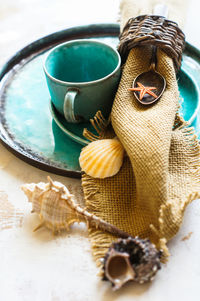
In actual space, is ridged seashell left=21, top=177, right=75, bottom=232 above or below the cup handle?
below

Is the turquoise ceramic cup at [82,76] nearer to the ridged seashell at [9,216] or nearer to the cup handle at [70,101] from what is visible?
the cup handle at [70,101]

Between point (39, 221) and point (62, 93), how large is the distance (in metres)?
0.20

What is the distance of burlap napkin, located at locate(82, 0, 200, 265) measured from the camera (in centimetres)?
41

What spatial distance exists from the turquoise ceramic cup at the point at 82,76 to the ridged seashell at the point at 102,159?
7 centimetres

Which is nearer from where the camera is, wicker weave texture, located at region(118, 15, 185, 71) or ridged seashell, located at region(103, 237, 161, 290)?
ridged seashell, located at region(103, 237, 161, 290)

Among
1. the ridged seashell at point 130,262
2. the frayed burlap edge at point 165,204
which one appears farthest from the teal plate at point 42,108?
the ridged seashell at point 130,262

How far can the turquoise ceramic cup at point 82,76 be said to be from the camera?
0.48 metres

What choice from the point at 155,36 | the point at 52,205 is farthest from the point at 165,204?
the point at 155,36

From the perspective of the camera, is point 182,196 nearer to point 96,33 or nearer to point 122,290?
point 122,290

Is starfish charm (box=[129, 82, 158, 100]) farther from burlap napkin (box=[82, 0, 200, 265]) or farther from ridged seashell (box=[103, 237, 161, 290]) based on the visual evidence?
ridged seashell (box=[103, 237, 161, 290])

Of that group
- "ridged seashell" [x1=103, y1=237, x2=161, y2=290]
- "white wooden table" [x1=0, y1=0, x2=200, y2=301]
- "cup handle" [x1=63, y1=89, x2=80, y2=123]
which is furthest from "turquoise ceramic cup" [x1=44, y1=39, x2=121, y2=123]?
"ridged seashell" [x1=103, y1=237, x2=161, y2=290]

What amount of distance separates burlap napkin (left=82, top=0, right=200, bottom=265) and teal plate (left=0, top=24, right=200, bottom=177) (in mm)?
57

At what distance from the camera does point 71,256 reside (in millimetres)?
417

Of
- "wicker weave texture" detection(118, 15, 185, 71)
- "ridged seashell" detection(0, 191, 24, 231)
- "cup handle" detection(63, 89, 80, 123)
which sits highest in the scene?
"wicker weave texture" detection(118, 15, 185, 71)
